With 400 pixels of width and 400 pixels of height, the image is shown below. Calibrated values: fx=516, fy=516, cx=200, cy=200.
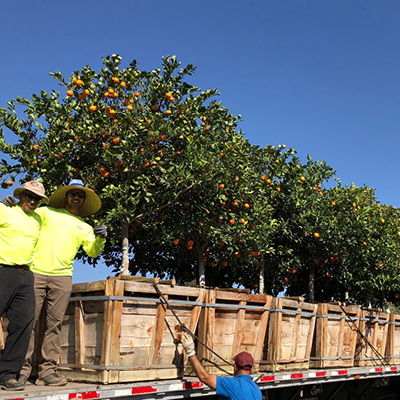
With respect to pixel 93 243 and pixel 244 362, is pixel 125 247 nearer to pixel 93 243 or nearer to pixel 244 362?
pixel 93 243

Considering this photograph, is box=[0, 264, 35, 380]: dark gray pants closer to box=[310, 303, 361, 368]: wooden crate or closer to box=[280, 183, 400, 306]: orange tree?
box=[310, 303, 361, 368]: wooden crate

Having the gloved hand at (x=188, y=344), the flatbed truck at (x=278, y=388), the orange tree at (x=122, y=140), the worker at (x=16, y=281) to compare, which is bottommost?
the flatbed truck at (x=278, y=388)

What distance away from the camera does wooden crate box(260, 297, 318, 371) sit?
750 cm

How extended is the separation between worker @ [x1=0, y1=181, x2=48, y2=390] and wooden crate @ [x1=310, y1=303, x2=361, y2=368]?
17.1 feet

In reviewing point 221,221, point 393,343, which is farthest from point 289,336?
point 221,221

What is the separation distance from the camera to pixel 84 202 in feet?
20.5

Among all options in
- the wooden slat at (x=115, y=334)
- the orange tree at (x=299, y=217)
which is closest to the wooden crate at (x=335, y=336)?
the wooden slat at (x=115, y=334)

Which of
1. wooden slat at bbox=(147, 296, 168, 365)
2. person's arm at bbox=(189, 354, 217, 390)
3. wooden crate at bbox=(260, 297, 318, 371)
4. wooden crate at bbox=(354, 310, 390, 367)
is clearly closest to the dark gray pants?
wooden slat at bbox=(147, 296, 168, 365)

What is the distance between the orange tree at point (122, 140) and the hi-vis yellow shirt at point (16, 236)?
15.3 feet

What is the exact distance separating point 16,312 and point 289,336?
4.30m

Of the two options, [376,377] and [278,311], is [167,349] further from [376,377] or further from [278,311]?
[376,377]

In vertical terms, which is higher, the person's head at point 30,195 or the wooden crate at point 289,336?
the person's head at point 30,195

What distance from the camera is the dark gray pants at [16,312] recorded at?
5.07 m

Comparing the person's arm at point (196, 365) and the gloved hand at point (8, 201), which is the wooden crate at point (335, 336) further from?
the gloved hand at point (8, 201)
